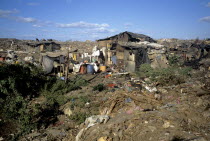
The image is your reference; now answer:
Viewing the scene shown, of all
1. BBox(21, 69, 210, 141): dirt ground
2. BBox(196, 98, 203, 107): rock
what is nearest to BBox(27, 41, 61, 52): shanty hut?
BBox(21, 69, 210, 141): dirt ground

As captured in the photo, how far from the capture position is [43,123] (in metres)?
5.75

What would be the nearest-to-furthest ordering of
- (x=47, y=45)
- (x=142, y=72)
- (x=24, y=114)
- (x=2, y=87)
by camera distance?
(x=24, y=114) → (x=2, y=87) → (x=142, y=72) → (x=47, y=45)

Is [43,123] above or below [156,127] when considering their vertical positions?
below

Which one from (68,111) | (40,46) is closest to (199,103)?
(68,111)

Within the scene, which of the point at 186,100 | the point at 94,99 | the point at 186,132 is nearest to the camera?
the point at 186,132

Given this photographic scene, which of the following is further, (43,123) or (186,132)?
(43,123)

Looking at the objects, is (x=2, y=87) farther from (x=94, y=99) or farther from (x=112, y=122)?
(x=112, y=122)

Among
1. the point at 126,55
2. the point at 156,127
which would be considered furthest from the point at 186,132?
the point at 126,55

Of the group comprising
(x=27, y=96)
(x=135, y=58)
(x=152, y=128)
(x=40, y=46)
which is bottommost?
(x=27, y=96)

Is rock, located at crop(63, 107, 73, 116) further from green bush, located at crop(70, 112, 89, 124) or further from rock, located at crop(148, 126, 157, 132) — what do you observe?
rock, located at crop(148, 126, 157, 132)

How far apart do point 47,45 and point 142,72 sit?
54.4 feet

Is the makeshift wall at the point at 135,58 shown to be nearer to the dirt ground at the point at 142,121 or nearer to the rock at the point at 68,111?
the dirt ground at the point at 142,121

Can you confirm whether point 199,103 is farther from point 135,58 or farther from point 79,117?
point 135,58

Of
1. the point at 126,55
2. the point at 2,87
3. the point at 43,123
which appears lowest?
the point at 43,123
